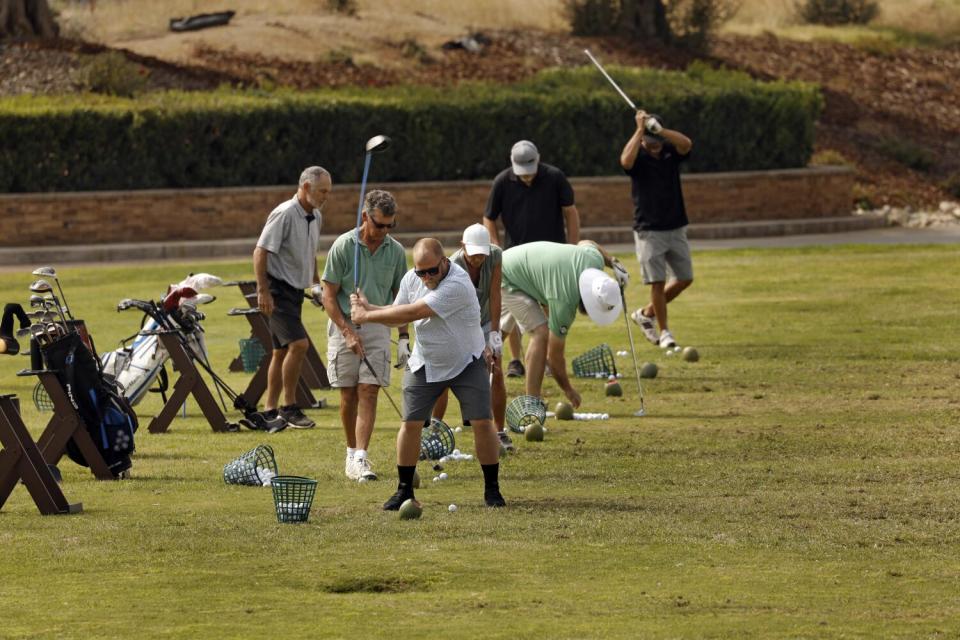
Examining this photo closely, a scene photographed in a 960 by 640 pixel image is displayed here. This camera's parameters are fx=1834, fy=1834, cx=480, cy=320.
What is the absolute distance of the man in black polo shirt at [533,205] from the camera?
50.3ft

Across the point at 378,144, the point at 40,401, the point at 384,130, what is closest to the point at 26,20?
the point at 384,130

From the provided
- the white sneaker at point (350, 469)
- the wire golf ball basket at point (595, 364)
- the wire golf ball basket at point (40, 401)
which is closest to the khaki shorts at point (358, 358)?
the white sneaker at point (350, 469)

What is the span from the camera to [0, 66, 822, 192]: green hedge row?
31.0m

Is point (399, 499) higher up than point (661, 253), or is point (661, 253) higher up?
point (399, 499)

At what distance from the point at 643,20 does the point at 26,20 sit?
1416 centimetres

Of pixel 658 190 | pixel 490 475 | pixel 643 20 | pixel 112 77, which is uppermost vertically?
pixel 490 475

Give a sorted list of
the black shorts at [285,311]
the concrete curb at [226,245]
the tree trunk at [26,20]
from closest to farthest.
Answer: the black shorts at [285,311]
the concrete curb at [226,245]
the tree trunk at [26,20]

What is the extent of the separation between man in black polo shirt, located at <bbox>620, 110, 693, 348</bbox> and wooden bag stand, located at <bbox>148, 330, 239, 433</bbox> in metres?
5.19

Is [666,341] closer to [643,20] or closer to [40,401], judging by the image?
[40,401]

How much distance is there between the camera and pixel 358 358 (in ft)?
38.4

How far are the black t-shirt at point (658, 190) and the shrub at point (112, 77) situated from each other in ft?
58.4

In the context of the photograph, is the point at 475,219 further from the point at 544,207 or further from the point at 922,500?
the point at 922,500

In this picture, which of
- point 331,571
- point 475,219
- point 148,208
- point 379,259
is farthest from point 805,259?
point 331,571

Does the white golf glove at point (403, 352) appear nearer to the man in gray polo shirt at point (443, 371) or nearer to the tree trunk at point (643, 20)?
the man in gray polo shirt at point (443, 371)
